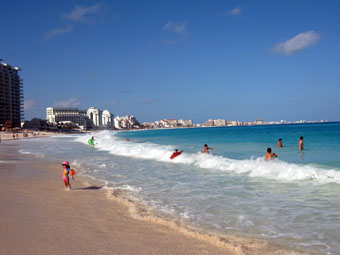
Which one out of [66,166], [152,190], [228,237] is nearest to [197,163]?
[152,190]

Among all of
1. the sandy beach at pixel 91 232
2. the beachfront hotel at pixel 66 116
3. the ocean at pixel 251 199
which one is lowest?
the ocean at pixel 251 199

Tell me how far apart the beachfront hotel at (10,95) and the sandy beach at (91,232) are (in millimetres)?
104783

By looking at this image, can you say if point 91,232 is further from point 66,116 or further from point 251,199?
point 66,116

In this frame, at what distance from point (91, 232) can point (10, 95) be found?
118407mm

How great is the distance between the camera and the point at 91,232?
4727 mm

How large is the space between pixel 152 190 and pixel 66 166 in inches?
105

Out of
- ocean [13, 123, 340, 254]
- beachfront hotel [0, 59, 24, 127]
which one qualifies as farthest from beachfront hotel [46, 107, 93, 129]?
ocean [13, 123, 340, 254]

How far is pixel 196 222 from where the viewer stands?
542cm

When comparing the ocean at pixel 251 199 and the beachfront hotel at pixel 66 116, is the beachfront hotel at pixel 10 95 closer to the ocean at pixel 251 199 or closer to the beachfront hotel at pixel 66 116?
the beachfront hotel at pixel 66 116

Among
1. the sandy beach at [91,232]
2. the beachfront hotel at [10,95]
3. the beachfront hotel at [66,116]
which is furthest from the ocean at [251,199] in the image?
the beachfront hotel at [66,116]

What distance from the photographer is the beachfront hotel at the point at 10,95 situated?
102188mm

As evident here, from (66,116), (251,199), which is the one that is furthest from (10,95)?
(251,199)

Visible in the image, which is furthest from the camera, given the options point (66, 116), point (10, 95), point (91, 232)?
point (66, 116)

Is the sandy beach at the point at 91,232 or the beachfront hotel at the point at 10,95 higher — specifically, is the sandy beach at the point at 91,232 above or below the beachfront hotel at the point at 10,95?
below
